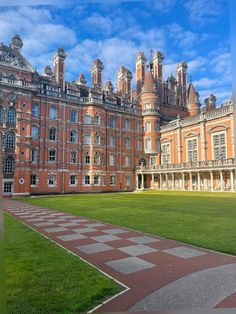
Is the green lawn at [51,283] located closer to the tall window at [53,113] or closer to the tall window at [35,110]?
the tall window at [35,110]

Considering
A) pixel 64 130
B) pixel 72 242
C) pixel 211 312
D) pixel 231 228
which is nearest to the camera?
pixel 211 312

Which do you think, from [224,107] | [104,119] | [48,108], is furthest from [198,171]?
[48,108]

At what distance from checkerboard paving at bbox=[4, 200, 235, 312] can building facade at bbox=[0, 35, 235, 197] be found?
2477cm

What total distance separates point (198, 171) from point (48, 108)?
78.2 feet

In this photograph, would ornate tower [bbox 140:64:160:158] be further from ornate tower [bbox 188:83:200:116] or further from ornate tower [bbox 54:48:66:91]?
ornate tower [bbox 54:48:66:91]

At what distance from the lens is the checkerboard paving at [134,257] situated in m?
4.45

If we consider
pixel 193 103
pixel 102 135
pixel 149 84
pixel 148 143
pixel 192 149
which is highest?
pixel 149 84

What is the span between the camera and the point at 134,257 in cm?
611

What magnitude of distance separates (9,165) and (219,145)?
29.2 meters

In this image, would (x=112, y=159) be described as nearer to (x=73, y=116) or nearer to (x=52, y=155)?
(x=73, y=116)

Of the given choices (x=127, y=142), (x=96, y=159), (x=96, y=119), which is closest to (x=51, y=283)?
(x=96, y=159)

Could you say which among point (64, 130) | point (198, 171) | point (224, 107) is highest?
point (224, 107)

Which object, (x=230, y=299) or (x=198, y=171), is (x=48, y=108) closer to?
(x=198, y=171)

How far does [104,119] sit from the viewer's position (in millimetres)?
43969
